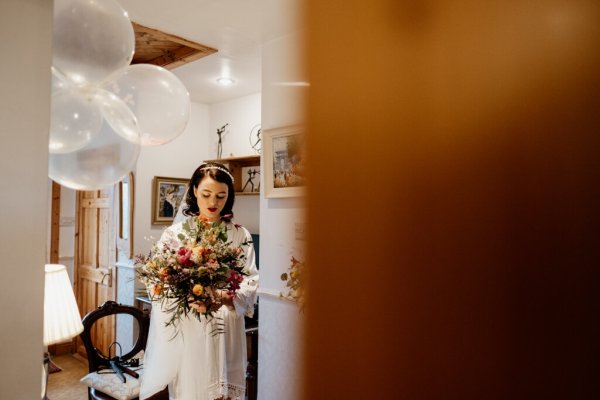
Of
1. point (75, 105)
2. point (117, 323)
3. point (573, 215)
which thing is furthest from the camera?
point (117, 323)

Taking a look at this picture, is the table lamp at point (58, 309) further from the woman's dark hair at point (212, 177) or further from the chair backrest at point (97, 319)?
the woman's dark hair at point (212, 177)

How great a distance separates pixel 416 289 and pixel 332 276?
0.07m

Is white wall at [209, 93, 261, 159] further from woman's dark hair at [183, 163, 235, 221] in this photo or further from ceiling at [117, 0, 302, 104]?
woman's dark hair at [183, 163, 235, 221]

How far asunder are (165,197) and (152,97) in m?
2.20

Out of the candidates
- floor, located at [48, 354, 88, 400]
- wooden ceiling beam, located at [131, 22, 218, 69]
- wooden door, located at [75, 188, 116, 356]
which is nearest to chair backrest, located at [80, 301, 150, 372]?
floor, located at [48, 354, 88, 400]

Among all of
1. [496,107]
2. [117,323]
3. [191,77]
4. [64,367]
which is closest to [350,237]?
[496,107]

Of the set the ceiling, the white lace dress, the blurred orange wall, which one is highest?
the ceiling

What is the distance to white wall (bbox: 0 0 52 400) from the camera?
1.11 m

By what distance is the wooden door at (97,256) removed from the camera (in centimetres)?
391

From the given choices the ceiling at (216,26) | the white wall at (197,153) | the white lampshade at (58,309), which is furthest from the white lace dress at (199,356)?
the white wall at (197,153)

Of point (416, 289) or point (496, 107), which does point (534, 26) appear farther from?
point (416, 289)

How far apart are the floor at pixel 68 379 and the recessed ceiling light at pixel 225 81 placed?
301 centimetres

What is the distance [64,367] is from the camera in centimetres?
409

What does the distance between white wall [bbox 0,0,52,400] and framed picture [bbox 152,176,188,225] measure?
2601mm
